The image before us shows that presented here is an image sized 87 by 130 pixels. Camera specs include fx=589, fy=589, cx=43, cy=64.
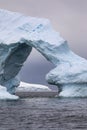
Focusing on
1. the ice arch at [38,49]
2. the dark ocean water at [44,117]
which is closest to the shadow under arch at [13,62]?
the ice arch at [38,49]

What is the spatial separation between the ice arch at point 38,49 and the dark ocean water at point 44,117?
4.39 meters

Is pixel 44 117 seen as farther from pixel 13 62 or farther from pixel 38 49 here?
pixel 13 62

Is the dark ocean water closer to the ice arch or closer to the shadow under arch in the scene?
the ice arch

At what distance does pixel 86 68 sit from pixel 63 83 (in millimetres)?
1891

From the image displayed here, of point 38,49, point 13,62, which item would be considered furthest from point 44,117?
point 13,62

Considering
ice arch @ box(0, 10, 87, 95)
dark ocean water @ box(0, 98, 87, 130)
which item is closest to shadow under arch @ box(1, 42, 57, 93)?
ice arch @ box(0, 10, 87, 95)

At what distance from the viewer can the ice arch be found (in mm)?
39500

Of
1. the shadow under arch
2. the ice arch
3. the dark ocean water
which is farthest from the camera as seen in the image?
the shadow under arch

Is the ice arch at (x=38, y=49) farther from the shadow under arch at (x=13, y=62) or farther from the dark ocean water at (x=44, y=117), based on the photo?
the dark ocean water at (x=44, y=117)

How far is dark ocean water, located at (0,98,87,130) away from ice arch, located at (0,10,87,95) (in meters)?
4.39

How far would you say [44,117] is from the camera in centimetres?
2802

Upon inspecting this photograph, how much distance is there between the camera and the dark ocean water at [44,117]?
79.3ft

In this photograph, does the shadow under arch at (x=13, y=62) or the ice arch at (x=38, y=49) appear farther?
the shadow under arch at (x=13, y=62)

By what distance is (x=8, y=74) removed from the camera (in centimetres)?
4166
